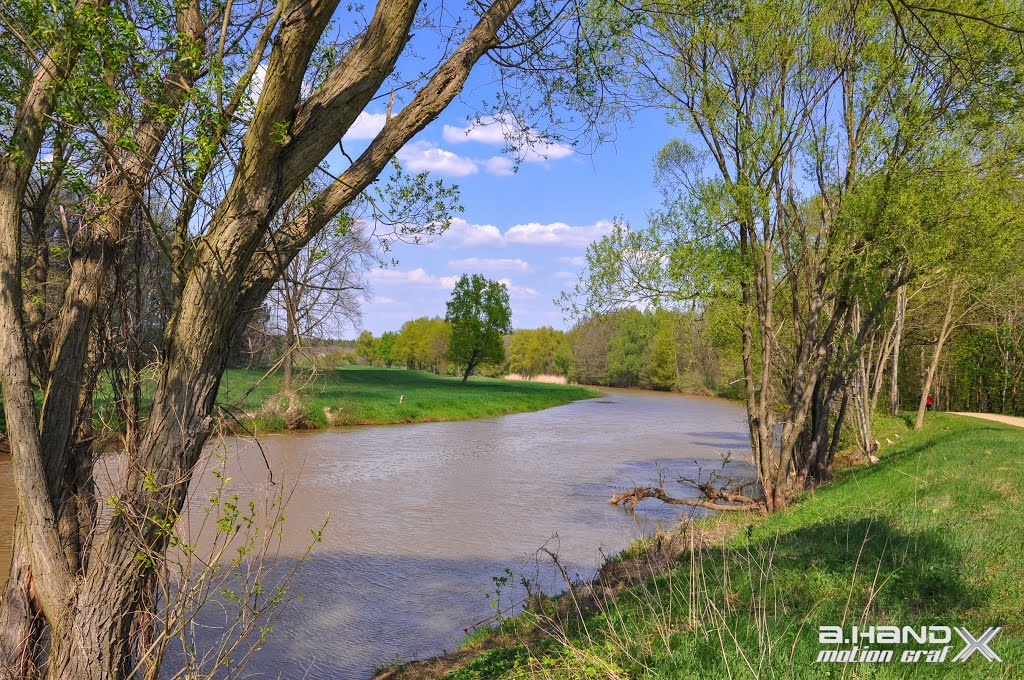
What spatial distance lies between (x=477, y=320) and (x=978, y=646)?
43.4 m

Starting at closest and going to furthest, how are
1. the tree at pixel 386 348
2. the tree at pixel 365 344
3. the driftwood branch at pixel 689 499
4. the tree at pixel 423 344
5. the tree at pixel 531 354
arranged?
the driftwood branch at pixel 689 499, the tree at pixel 365 344, the tree at pixel 423 344, the tree at pixel 531 354, the tree at pixel 386 348

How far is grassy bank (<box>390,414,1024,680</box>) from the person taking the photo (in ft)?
11.6

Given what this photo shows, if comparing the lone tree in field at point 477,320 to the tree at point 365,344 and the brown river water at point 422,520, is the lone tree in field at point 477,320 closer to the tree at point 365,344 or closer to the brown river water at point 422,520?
the tree at point 365,344

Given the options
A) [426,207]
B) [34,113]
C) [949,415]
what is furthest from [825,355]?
[949,415]

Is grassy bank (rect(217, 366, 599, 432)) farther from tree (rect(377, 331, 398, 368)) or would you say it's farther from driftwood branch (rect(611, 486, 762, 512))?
tree (rect(377, 331, 398, 368))

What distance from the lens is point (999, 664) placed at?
3.40 meters

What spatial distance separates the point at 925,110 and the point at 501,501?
391 inches

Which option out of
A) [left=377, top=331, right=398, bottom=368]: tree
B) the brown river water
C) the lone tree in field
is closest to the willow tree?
the brown river water

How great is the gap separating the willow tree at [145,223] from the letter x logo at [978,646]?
161 inches

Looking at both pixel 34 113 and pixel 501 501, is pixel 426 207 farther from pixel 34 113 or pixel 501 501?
pixel 501 501

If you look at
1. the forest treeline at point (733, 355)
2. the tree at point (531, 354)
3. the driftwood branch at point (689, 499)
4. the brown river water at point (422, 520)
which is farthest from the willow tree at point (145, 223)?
the tree at point (531, 354)

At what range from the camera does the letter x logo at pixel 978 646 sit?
11.4 feet

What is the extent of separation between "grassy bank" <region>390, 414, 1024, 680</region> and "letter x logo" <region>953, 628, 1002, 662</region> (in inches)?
1.8

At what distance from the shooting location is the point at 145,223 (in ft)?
13.5
